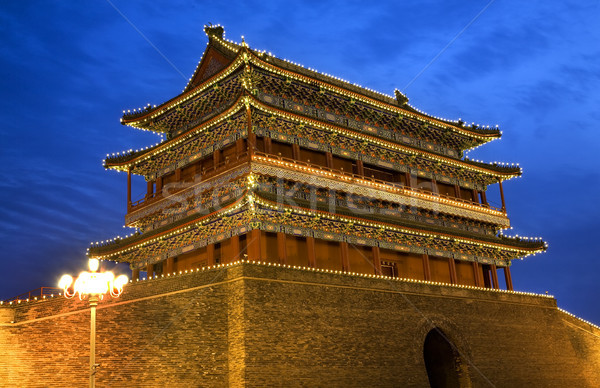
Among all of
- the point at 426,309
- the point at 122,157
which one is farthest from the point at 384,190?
the point at 122,157

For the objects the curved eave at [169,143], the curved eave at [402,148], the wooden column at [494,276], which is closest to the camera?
the curved eave at [169,143]

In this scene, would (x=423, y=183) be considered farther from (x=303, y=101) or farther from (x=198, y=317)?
(x=198, y=317)

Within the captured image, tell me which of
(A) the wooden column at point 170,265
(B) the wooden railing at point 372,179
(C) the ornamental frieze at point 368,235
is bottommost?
(A) the wooden column at point 170,265

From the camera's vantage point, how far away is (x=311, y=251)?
2719 centimetres

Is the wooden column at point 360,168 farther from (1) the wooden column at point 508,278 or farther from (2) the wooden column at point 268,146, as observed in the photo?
(1) the wooden column at point 508,278

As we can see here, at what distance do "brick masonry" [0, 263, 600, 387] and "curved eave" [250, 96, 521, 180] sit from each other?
767 centimetres

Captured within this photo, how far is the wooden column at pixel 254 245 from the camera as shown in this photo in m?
25.1

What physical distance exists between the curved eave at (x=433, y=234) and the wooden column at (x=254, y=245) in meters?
1.28

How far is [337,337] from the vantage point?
24.3 metres

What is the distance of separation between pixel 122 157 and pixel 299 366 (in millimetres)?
16032

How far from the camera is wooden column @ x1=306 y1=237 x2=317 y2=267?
1062 inches

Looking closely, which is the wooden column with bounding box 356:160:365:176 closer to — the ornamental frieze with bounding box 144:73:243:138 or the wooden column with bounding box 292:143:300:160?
the wooden column with bounding box 292:143:300:160

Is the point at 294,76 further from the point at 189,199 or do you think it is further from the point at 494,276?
the point at 494,276

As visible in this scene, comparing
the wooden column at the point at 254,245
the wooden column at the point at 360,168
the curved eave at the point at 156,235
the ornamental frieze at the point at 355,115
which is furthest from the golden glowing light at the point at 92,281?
the wooden column at the point at 360,168
